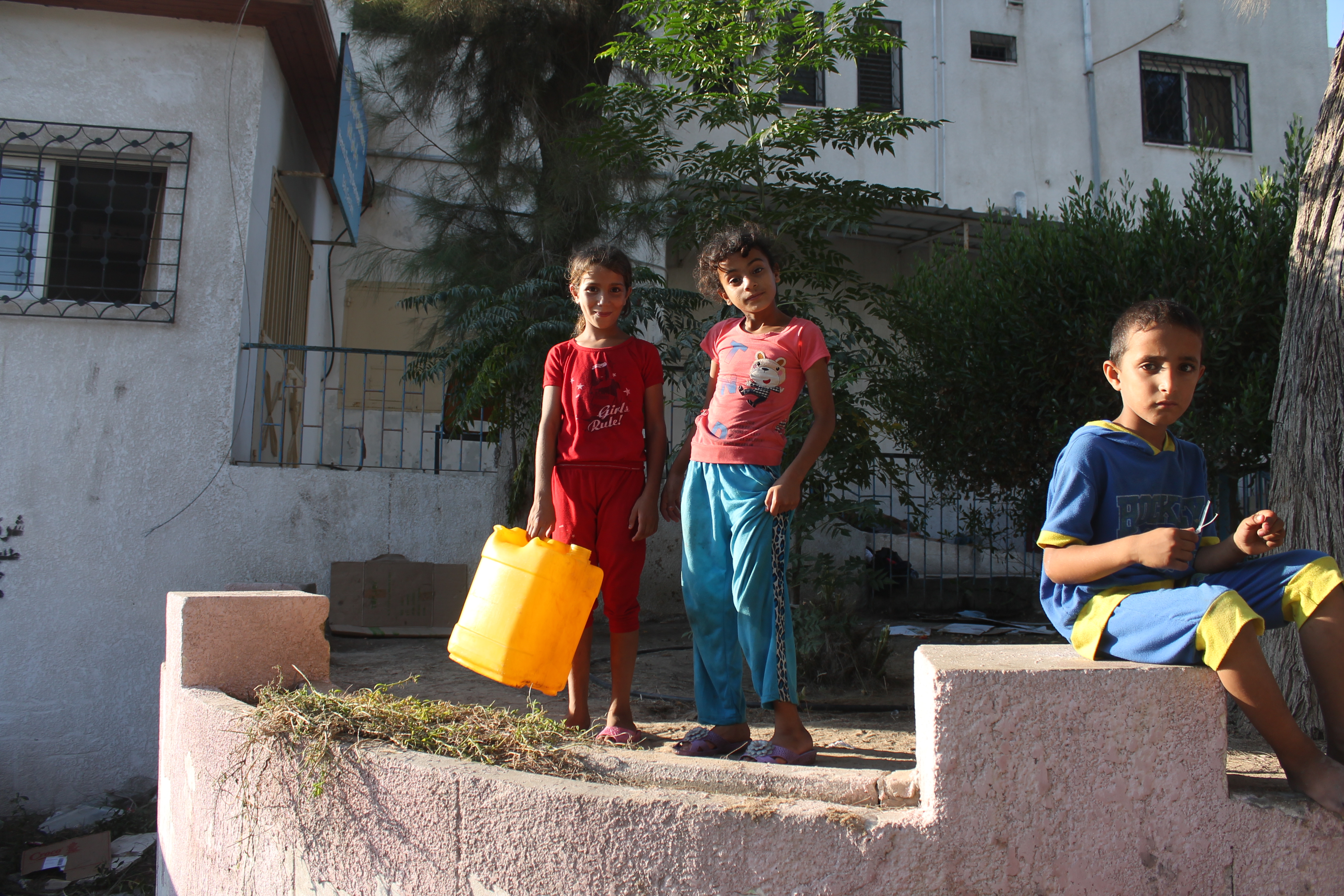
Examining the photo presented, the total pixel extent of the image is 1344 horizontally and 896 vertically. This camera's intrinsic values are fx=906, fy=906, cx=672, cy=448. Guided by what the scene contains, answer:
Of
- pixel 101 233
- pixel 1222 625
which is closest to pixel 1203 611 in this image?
pixel 1222 625

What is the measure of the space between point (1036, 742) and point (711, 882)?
686 mm

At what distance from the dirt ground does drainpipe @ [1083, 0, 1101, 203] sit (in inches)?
317

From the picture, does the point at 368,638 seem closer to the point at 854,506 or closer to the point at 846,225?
the point at 854,506

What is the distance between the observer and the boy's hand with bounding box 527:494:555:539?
2.83 m

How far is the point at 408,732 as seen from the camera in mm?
2293

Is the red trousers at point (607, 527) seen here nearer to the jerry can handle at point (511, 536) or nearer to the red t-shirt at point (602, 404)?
the red t-shirt at point (602, 404)

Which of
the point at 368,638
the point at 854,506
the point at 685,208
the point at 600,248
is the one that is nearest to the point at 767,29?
the point at 685,208

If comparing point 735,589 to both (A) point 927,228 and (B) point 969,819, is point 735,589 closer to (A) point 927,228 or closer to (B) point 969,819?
(B) point 969,819

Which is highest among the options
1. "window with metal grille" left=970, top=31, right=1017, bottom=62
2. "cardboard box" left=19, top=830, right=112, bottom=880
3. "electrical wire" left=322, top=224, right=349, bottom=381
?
"window with metal grille" left=970, top=31, right=1017, bottom=62

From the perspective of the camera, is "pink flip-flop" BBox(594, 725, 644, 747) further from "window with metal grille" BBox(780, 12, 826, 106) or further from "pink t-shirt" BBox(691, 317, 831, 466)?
"window with metal grille" BBox(780, 12, 826, 106)

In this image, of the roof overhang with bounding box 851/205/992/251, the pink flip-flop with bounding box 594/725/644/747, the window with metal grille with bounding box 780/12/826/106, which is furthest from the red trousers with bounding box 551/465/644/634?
the window with metal grille with bounding box 780/12/826/106

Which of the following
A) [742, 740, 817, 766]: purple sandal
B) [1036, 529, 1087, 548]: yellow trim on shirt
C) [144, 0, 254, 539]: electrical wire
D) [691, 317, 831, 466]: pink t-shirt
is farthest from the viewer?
[144, 0, 254, 539]: electrical wire

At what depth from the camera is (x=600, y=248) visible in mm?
3018

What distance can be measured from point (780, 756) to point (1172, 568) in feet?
3.63
